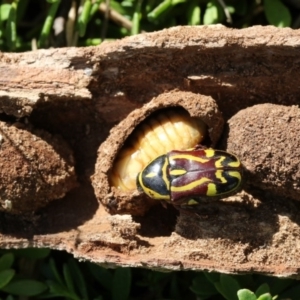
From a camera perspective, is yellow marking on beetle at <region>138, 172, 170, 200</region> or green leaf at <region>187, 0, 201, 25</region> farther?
green leaf at <region>187, 0, 201, 25</region>

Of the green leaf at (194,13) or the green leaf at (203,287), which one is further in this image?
the green leaf at (194,13)

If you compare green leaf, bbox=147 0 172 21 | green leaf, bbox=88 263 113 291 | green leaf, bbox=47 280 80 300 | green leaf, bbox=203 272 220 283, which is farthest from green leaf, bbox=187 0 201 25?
green leaf, bbox=47 280 80 300

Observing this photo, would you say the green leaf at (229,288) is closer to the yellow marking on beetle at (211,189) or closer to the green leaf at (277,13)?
the yellow marking on beetle at (211,189)

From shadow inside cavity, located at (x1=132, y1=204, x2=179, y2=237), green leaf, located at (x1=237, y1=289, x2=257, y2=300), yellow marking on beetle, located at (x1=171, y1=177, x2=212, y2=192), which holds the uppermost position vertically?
yellow marking on beetle, located at (x1=171, y1=177, x2=212, y2=192)

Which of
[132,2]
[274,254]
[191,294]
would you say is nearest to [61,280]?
[191,294]

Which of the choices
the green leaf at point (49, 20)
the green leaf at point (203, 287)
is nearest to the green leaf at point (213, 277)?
the green leaf at point (203, 287)

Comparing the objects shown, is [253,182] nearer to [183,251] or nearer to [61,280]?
[183,251]

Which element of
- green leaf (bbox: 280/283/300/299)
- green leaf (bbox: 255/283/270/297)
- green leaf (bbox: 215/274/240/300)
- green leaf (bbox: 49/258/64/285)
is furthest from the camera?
green leaf (bbox: 49/258/64/285)

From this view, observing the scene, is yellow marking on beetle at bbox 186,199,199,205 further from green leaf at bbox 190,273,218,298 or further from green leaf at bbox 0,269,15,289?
green leaf at bbox 0,269,15,289
